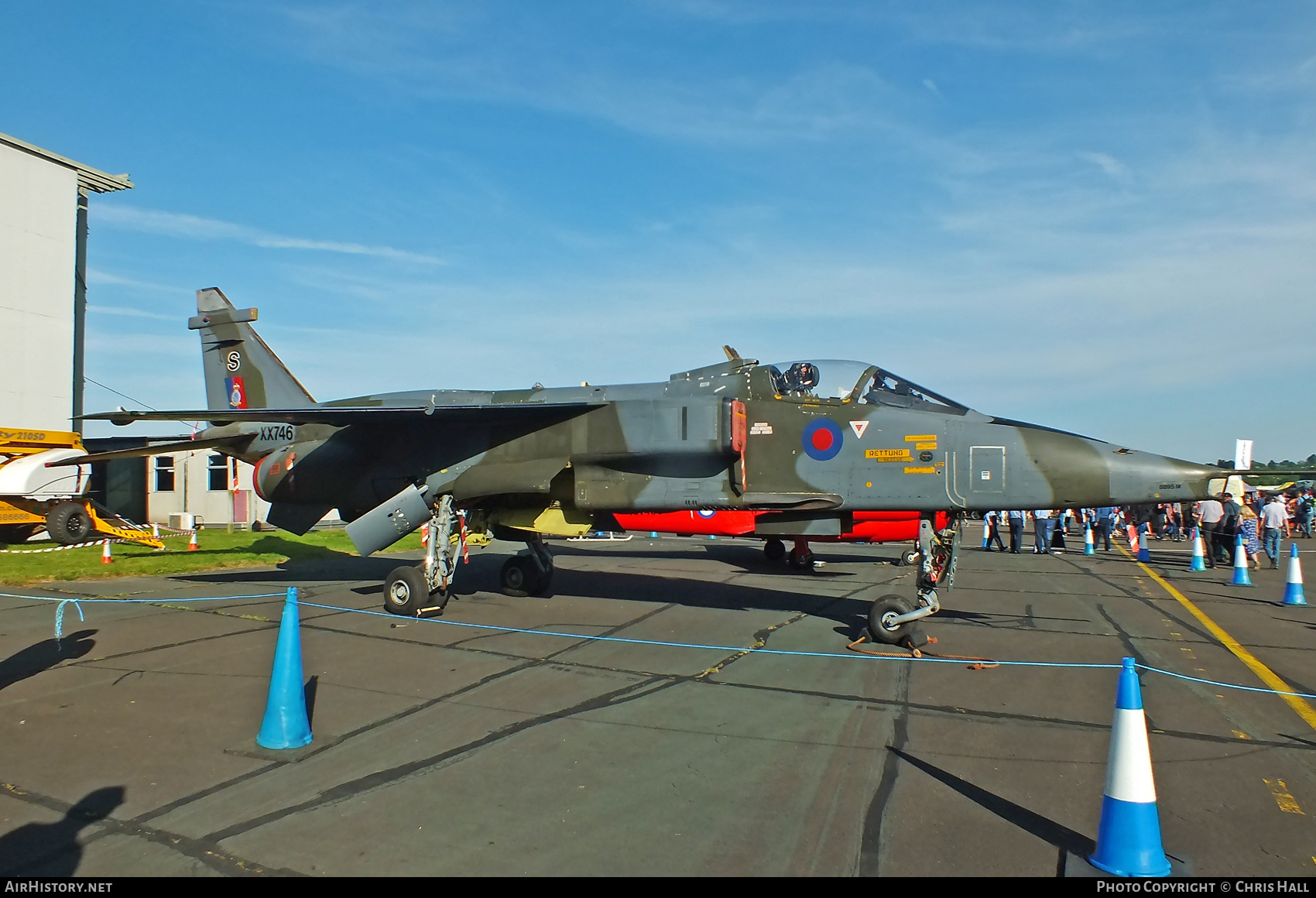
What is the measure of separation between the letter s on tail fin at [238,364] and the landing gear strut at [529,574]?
5.14m

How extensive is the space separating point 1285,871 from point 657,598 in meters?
9.02

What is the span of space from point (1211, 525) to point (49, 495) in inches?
1142

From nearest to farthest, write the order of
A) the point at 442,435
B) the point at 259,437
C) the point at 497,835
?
Result: the point at 497,835
the point at 442,435
the point at 259,437

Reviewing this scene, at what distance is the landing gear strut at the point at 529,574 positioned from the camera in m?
12.4

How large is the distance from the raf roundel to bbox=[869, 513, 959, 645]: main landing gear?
1.37m

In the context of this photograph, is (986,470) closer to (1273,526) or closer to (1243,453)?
(1243,453)

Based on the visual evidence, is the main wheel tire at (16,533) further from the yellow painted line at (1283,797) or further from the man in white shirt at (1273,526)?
the man in white shirt at (1273,526)

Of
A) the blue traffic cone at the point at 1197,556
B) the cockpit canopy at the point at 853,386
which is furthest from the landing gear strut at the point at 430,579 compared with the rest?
the blue traffic cone at the point at 1197,556

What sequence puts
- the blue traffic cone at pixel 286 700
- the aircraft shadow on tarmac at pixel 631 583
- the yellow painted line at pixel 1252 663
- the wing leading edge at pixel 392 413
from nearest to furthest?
the blue traffic cone at pixel 286 700, the yellow painted line at pixel 1252 663, the wing leading edge at pixel 392 413, the aircraft shadow on tarmac at pixel 631 583

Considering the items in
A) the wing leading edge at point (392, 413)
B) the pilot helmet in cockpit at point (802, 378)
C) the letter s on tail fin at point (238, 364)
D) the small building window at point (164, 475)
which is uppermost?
the letter s on tail fin at point (238, 364)

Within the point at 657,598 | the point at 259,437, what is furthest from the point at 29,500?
the point at 657,598

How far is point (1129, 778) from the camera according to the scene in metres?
3.61

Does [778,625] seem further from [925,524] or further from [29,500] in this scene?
[29,500]

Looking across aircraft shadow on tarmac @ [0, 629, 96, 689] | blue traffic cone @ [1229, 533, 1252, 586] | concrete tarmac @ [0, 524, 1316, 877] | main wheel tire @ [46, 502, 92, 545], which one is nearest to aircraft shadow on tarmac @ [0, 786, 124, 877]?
concrete tarmac @ [0, 524, 1316, 877]
